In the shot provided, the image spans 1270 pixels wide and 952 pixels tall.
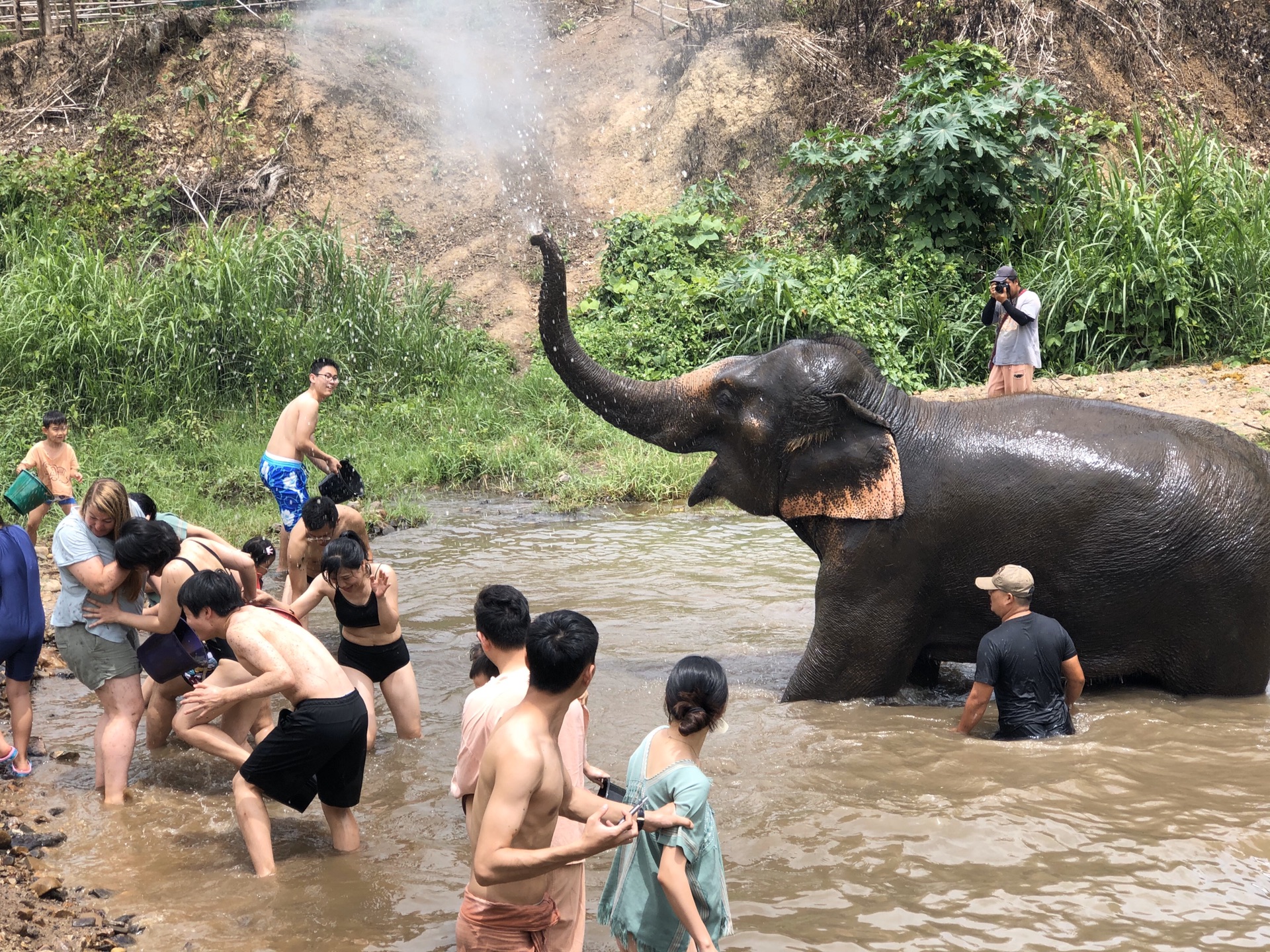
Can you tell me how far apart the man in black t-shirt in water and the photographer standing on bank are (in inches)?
229

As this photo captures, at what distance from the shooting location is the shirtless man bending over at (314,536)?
20.5ft

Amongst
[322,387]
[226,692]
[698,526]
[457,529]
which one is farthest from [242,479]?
[226,692]

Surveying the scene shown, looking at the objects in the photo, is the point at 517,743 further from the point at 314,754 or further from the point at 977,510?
the point at 977,510

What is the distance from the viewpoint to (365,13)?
21547mm

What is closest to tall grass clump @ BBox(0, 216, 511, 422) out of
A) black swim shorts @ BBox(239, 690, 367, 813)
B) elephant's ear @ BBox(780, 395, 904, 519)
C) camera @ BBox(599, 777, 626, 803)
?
elephant's ear @ BBox(780, 395, 904, 519)

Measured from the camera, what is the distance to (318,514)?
6234 millimetres

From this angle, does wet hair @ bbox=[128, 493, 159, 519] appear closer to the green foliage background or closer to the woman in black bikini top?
the woman in black bikini top

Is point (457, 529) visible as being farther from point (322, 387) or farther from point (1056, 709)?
point (1056, 709)

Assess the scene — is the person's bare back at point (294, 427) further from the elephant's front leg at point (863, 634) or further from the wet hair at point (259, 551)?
the elephant's front leg at point (863, 634)

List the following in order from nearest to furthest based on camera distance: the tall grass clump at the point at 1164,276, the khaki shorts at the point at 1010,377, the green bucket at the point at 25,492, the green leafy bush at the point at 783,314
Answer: the green bucket at the point at 25,492 < the khaki shorts at the point at 1010,377 < the tall grass clump at the point at 1164,276 < the green leafy bush at the point at 783,314

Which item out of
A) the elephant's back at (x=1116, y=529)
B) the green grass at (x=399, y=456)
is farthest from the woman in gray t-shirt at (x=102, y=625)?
the green grass at (x=399, y=456)

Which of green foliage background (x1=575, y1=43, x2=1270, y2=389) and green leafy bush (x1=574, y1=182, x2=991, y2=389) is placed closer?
green foliage background (x1=575, y1=43, x2=1270, y2=389)

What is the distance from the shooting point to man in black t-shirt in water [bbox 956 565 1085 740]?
520 cm

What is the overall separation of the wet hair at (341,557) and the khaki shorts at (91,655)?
880 mm
